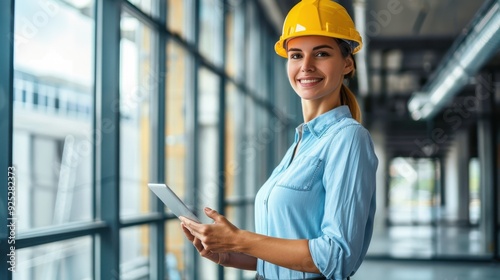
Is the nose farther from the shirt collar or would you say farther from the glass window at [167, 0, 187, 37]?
the glass window at [167, 0, 187, 37]

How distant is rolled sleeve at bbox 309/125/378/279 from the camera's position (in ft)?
3.74

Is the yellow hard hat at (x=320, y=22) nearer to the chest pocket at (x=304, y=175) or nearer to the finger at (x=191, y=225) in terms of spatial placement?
the chest pocket at (x=304, y=175)

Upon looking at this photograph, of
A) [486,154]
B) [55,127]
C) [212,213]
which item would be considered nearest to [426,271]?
[486,154]

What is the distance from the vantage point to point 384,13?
8641 mm

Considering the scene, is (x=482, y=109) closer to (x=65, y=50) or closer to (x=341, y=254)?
(x=65, y=50)

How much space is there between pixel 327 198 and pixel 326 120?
19cm

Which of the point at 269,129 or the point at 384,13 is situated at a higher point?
the point at 384,13

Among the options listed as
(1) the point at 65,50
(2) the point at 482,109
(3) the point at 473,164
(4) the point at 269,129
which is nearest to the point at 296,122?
(4) the point at 269,129

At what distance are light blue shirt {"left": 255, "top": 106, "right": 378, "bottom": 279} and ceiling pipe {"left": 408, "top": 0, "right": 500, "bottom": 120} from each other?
4.25 metres

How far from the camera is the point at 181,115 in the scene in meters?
5.44

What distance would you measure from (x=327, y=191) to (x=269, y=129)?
8830mm

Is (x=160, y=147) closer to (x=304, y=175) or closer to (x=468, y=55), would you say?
(x=304, y=175)

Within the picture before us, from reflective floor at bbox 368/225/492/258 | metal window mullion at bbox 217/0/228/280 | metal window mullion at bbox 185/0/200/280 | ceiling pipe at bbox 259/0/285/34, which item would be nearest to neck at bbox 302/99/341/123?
metal window mullion at bbox 185/0/200/280

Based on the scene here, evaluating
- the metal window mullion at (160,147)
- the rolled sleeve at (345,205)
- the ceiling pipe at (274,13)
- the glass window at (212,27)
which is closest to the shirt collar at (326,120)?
the rolled sleeve at (345,205)
